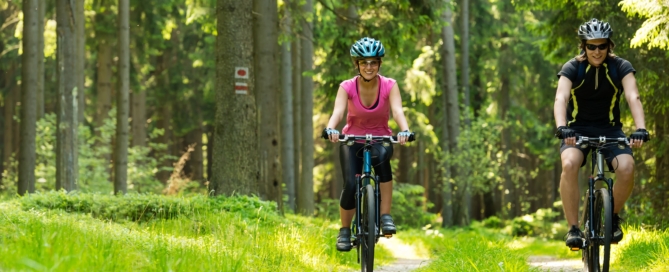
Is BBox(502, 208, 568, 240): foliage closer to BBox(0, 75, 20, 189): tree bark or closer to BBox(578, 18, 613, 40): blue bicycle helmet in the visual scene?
BBox(0, 75, 20, 189): tree bark

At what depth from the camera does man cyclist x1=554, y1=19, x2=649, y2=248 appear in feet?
23.2

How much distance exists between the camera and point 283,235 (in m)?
8.87

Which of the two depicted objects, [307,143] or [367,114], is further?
[307,143]

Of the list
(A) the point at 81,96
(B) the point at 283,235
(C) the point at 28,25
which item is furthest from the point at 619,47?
(A) the point at 81,96

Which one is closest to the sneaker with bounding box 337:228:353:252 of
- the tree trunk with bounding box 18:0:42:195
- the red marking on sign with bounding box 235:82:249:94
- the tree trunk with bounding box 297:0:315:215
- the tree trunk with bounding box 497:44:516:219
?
the red marking on sign with bounding box 235:82:249:94

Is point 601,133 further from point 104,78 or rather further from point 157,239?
point 104,78

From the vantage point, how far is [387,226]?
762 cm

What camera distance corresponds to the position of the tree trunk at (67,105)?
54.8ft

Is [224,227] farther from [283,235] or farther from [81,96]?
[81,96]

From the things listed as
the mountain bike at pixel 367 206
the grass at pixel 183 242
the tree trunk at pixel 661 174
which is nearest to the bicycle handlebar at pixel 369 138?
the mountain bike at pixel 367 206

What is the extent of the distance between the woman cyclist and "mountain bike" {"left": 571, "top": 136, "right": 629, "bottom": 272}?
5.44 feet

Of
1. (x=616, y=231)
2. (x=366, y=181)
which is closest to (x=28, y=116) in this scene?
(x=366, y=181)

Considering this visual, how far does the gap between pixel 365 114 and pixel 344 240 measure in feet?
3.86

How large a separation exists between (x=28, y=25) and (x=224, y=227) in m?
10.7
